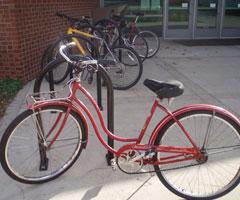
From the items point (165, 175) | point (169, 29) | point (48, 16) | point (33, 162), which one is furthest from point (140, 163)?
point (169, 29)

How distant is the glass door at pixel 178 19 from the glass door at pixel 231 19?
3.62 feet

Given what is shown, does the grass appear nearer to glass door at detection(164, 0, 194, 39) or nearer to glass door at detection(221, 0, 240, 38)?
glass door at detection(164, 0, 194, 39)

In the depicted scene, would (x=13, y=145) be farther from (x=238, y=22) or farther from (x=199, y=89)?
(x=238, y=22)

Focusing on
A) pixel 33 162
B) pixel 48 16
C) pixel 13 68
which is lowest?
pixel 33 162

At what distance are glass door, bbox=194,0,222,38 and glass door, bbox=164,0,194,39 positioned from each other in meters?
0.25

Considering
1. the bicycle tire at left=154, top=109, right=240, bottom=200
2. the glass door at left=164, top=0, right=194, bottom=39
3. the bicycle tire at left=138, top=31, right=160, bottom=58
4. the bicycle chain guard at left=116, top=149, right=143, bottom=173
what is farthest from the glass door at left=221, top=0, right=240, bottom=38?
the bicycle chain guard at left=116, top=149, right=143, bottom=173

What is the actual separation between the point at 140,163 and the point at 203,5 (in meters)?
8.98

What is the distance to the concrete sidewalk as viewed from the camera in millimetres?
3008

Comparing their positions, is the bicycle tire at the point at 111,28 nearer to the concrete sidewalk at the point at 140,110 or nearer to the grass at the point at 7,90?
the concrete sidewalk at the point at 140,110

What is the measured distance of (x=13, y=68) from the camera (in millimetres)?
5676

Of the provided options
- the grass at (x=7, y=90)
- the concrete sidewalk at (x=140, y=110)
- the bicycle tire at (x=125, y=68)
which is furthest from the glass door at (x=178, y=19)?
the grass at (x=7, y=90)

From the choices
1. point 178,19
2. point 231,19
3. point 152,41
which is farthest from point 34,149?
point 231,19

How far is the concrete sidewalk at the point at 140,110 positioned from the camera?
301 cm

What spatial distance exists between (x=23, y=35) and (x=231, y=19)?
7.54 meters
